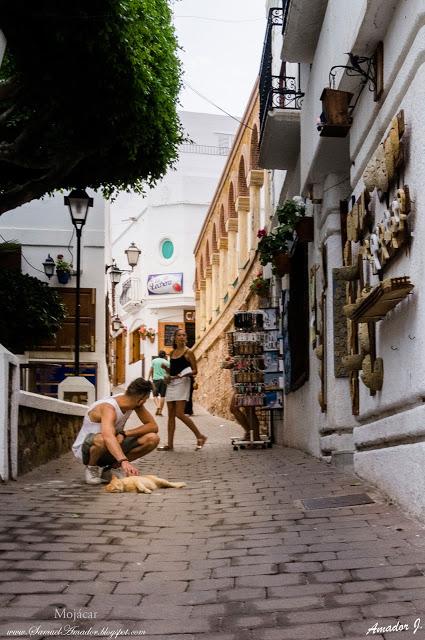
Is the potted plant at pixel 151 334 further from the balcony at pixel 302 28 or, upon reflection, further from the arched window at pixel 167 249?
the balcony at pixel 302 28

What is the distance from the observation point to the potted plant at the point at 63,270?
68.3ft

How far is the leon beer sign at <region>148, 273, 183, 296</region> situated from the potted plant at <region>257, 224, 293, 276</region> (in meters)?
30.1

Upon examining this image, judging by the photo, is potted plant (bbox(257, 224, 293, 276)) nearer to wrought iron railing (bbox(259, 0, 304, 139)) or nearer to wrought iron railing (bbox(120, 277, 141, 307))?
wrought iron railing (bbox(259, 0, 304, 139))

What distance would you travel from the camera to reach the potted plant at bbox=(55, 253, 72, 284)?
20.8m

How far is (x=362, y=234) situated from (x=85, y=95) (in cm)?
625

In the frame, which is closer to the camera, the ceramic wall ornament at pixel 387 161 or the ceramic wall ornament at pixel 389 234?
the ceramic wall ornament at pixel 389 234

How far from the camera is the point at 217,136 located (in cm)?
4419

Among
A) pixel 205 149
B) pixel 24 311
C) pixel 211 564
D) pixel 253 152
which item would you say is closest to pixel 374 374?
pixel 211 564

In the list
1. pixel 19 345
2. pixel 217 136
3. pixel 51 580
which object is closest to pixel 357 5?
pixel 51 580

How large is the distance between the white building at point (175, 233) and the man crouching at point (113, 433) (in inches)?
1318

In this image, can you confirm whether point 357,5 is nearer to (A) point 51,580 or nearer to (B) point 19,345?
(A) point 51,580

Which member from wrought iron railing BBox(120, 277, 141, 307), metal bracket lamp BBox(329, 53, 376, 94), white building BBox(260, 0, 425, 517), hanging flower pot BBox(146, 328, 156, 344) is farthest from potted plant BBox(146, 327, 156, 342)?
metal bracket lamp BBox(329, 53, 376, 94)

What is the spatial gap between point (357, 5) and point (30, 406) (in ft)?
17.4

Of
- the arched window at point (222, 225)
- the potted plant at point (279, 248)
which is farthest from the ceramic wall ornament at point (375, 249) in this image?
the arched window at point (222, 225)
